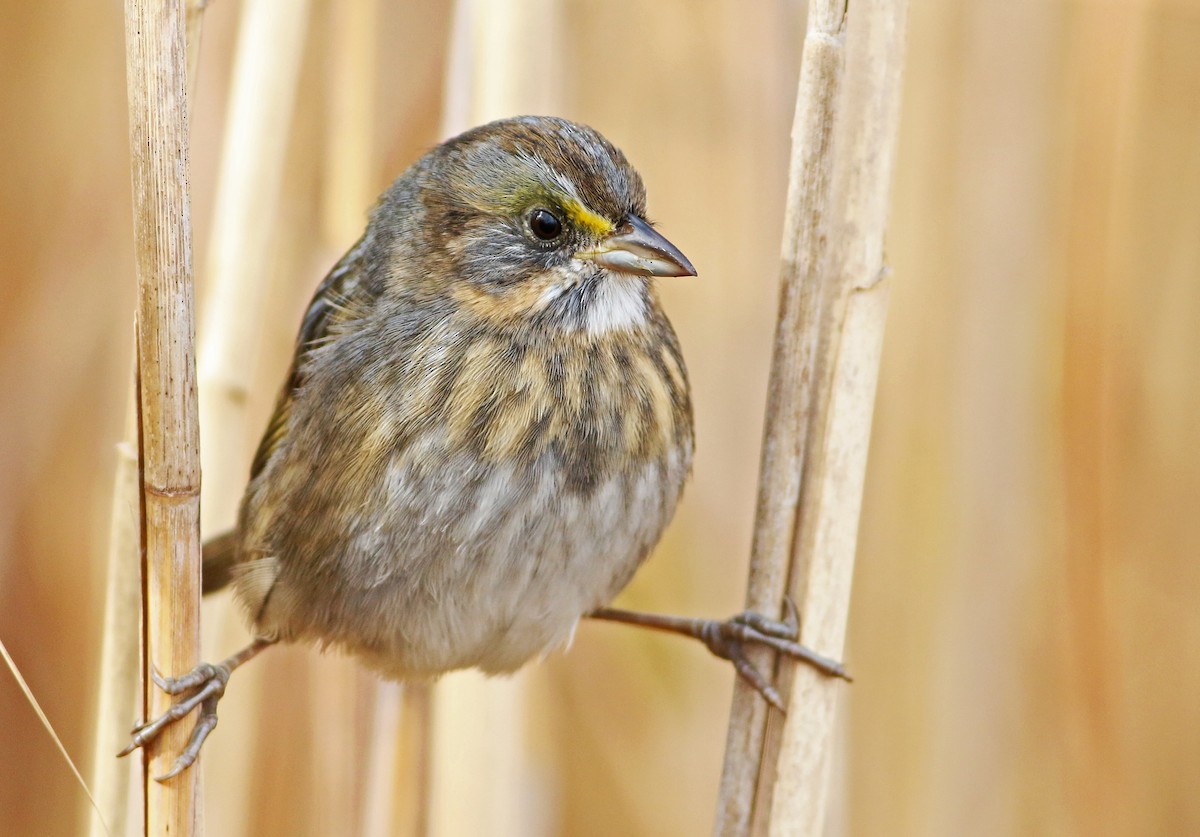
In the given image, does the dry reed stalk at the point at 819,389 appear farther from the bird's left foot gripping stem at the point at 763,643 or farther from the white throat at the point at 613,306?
the white throat at the point at 613,306

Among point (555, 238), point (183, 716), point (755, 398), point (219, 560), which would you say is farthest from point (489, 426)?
point (755, 398)

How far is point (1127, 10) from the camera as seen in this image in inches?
102

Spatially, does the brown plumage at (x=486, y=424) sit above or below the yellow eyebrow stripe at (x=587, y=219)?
below

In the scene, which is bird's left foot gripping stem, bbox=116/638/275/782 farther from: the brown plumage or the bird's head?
the bird's head

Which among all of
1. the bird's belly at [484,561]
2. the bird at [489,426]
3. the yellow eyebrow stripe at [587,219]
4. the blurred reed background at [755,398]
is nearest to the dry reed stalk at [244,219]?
the blurred reed background at [755,398]

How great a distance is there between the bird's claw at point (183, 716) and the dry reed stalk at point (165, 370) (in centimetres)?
1

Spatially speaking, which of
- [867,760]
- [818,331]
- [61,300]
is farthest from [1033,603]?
[61,300]

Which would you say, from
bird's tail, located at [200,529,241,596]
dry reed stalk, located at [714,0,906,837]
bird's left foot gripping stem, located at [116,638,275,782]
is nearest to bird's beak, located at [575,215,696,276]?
dry reed stalk, located at [714,0,906,837]

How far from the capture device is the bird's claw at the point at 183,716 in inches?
64.7

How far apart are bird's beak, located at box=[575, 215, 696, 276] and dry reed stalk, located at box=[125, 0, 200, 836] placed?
65cm

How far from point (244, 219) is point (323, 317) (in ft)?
0.75

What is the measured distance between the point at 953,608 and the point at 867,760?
1.30ft

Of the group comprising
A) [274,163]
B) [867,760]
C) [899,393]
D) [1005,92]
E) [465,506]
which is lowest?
[867,760]

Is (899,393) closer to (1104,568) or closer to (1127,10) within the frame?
(1104,568)
